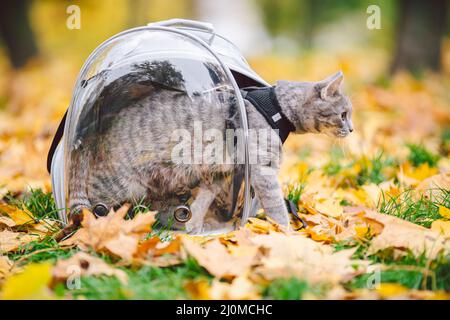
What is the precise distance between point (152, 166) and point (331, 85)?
96 centimetres

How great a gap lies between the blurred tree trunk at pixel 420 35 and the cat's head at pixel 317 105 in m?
4.60

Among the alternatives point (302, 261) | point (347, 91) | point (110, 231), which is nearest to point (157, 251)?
point (110, 231)

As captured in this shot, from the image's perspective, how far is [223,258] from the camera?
5.85 feet

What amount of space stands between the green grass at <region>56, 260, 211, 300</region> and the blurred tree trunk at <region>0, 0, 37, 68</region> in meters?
8.00

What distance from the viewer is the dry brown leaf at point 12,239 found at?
2.02 m

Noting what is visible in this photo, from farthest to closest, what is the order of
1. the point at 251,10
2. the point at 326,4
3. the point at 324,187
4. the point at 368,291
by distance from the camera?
the point at 251,10 → the point at 326,4 → the point at 324,187 → the point at 368,291

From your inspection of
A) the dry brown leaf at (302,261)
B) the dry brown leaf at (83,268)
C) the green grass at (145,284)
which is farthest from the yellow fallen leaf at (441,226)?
the dry brown leaf at (83,268)

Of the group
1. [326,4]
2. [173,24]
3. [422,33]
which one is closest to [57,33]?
[326,4]

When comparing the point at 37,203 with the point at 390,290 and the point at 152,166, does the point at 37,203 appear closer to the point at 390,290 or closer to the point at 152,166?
the point at 152,166

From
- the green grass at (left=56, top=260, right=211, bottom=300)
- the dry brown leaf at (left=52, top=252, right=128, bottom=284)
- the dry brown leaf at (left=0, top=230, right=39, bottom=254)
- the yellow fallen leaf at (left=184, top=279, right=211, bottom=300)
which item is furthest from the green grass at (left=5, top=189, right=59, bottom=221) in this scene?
the yellow fallen leaf at (left=184, top=279, right=211, bottom=300)

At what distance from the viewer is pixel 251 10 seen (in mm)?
19875

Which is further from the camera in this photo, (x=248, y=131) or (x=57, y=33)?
(x=57, y=33)
